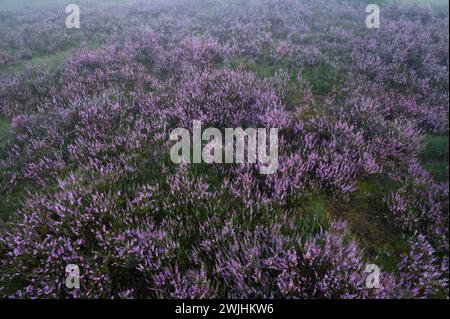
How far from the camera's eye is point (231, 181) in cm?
346

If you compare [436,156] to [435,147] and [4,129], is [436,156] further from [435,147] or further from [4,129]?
[4,129]

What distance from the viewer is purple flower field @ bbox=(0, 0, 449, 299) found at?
2471mm

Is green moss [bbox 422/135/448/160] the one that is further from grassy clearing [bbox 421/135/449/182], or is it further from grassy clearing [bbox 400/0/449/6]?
grassy clearing [bbox 400/0/449/6]

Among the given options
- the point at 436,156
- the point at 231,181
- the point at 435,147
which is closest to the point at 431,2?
the point at 435,147

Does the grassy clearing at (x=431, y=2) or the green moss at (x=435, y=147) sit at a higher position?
the grassy clearing at (x=431, y=2)

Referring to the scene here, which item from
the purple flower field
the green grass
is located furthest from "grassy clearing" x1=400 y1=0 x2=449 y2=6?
the green grass

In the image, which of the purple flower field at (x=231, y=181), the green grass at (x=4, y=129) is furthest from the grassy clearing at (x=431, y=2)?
the green grass at (x=4, y=129)

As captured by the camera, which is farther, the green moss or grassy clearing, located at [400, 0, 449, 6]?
grassy clearing, located at [400, 0, 449, 6]

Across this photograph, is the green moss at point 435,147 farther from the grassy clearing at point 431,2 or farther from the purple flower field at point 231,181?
the grassy clearing at point 431,2

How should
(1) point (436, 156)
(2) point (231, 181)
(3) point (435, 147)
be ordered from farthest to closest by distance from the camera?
(3) point (435, 147)
(1) point (436, 156)
(2) point (231, 181)

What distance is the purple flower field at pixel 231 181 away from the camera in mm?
2471

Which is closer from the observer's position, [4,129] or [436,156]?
[436,156]

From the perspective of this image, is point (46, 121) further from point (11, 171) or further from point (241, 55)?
point (241, 55)

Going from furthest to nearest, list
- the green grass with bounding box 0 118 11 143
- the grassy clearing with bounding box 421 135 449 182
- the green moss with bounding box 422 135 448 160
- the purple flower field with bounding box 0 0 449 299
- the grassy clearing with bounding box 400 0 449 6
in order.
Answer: the grassy clearing with bounding box 400 0 449 6
the green grass with bounding box 0 118 11 143
the green moss with bounding box 422 135 448 160
the grassy clearing with bounding box 421 135 449 182
the purple flower field with bounding box 0 0 449 299
